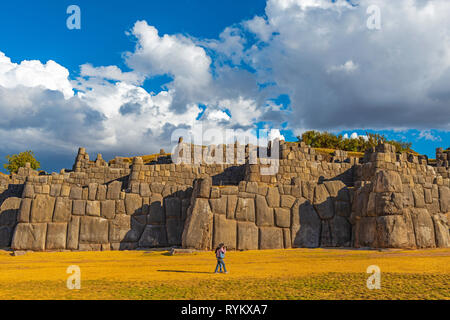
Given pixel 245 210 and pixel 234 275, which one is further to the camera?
pixel 245 210

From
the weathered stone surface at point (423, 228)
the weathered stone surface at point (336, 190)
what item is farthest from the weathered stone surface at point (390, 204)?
the weathered stone surface at point (336, 190)

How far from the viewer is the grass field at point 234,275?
25.4 ft

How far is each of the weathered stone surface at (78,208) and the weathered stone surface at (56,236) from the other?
797mm

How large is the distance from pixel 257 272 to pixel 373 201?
7.40m

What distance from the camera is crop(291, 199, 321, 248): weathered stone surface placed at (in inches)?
656

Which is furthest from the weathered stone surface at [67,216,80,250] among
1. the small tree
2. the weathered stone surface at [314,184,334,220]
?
the small tree

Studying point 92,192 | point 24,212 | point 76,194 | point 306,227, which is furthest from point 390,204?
point 24,212

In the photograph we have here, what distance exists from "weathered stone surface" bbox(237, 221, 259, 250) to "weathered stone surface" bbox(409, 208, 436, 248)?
646 cm

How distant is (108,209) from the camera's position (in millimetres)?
17266

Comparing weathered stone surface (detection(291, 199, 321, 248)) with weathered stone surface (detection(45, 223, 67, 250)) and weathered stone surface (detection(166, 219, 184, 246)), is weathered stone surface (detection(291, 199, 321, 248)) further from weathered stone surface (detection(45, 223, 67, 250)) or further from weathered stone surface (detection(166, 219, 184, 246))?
weathered stone surface (detection(45, 223, 67, 250))

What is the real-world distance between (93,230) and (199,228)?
4.94 metres

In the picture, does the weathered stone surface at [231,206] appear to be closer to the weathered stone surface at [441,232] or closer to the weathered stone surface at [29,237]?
the weathered stone surface at [29,237]

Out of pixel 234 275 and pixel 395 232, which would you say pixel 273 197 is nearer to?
pixel 395 232

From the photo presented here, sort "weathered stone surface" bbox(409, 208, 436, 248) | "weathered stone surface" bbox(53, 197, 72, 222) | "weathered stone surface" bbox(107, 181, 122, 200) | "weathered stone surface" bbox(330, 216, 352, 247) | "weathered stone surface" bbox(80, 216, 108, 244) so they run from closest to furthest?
"weathered stone surface" bbox(409, 208, 436, 248) → "weathered stone surface" bbox(53, 197, 72, 222) → "weathered stone surface" bbox(80, 216, 108, 244) → "weathered stone surface" bbox(330, 216, 352, 247) → "weathered stone surface" bbox(107, 181, 122, 200)
